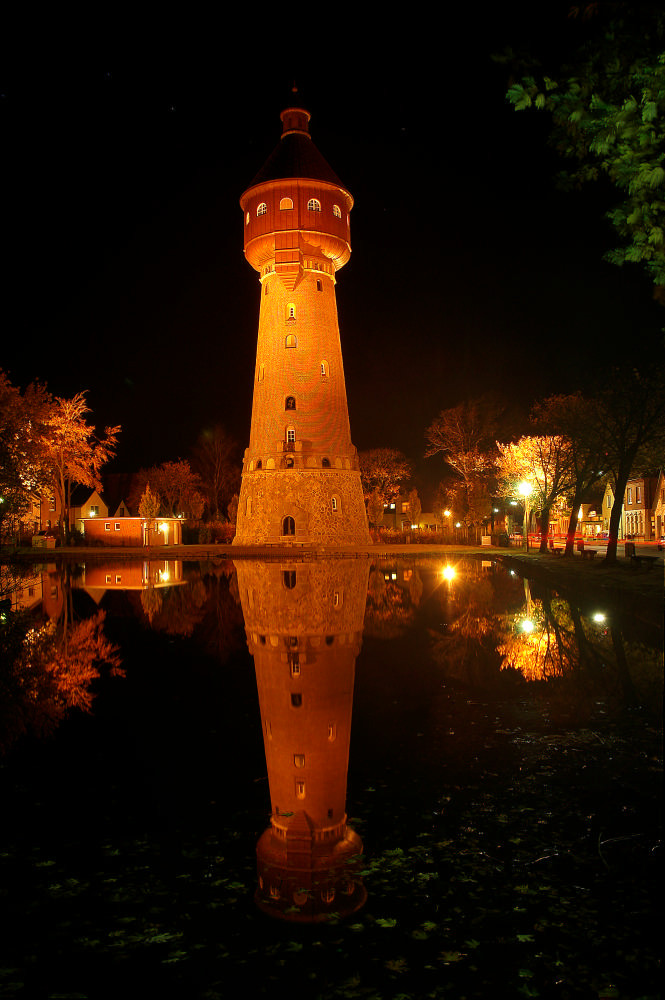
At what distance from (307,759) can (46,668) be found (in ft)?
20.5

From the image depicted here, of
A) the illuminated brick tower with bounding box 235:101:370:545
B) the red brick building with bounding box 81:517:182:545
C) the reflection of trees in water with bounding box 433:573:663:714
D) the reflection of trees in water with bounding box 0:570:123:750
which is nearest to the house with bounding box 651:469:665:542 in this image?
the illuminated brick tower with bounding box 235:101:370:545

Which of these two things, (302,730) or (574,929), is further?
(302,730)

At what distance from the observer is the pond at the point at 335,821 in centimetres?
370

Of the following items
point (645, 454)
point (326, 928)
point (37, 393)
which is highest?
point (37, 393)

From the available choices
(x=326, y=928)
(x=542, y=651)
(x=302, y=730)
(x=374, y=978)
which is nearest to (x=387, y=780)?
(x=302, y=730)

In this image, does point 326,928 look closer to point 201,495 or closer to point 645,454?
point 645,454

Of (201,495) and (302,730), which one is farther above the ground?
(201,495)

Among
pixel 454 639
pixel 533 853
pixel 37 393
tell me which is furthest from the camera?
pixel 37 393

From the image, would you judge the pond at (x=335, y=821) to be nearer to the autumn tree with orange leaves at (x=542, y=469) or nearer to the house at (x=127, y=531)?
the autumn tree with orange leaves at (x=542, y=469)

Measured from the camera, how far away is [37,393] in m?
47.9

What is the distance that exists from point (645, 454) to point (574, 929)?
35.9 m

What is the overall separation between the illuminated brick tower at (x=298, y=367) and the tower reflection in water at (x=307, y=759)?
29339 mm

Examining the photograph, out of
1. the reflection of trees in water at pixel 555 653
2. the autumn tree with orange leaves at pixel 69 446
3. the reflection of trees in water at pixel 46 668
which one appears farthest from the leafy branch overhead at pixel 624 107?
the autumn tree with orange leaves at pixel 69 446

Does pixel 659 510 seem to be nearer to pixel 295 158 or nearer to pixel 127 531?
pixel 295 158
